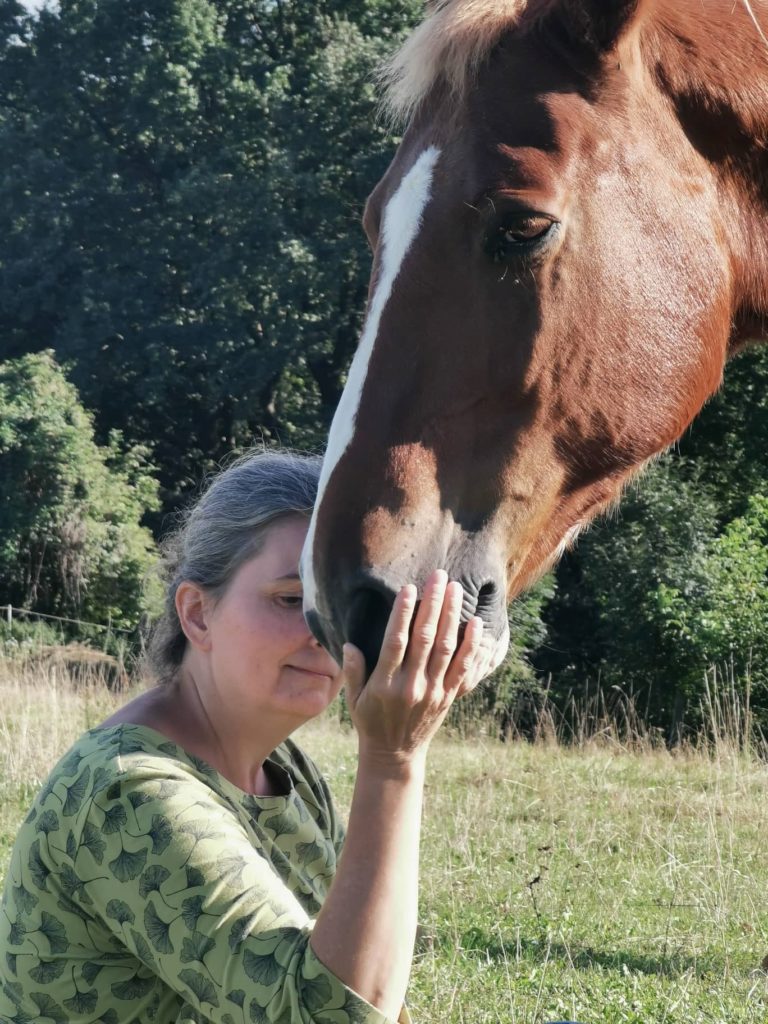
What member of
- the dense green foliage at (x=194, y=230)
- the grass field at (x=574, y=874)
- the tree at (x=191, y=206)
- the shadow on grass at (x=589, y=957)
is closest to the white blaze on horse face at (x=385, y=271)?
the grass field at (x=574, y=874)

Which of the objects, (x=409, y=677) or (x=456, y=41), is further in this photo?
(x=456, y=41)

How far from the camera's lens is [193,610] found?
2.03 metres

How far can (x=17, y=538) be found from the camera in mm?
19656

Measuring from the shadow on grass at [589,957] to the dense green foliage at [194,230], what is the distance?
47.0 feet

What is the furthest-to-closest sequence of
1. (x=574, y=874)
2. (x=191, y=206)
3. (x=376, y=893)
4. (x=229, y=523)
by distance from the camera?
(x=191, y=206)
(x=574, y=874)
(x=229, y=523)
(x=376, y=893)

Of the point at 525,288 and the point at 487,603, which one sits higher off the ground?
the point at 525,288

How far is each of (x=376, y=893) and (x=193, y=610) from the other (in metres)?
0.73

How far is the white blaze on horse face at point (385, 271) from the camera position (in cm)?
177

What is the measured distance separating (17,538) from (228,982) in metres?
19.1

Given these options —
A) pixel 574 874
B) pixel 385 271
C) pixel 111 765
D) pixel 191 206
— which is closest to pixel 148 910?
pixel 111 765

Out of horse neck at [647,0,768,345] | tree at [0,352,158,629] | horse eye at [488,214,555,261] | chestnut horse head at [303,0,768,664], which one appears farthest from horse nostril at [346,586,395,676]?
tree at [0,352,158,629]

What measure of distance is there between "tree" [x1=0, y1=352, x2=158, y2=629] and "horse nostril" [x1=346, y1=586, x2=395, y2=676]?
59.0ft

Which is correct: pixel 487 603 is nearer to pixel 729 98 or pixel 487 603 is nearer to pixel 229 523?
pixel 229 523

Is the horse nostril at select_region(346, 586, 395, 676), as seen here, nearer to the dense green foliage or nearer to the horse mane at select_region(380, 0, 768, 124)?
the horse mane at select_region(380, 0, 768, 124)
